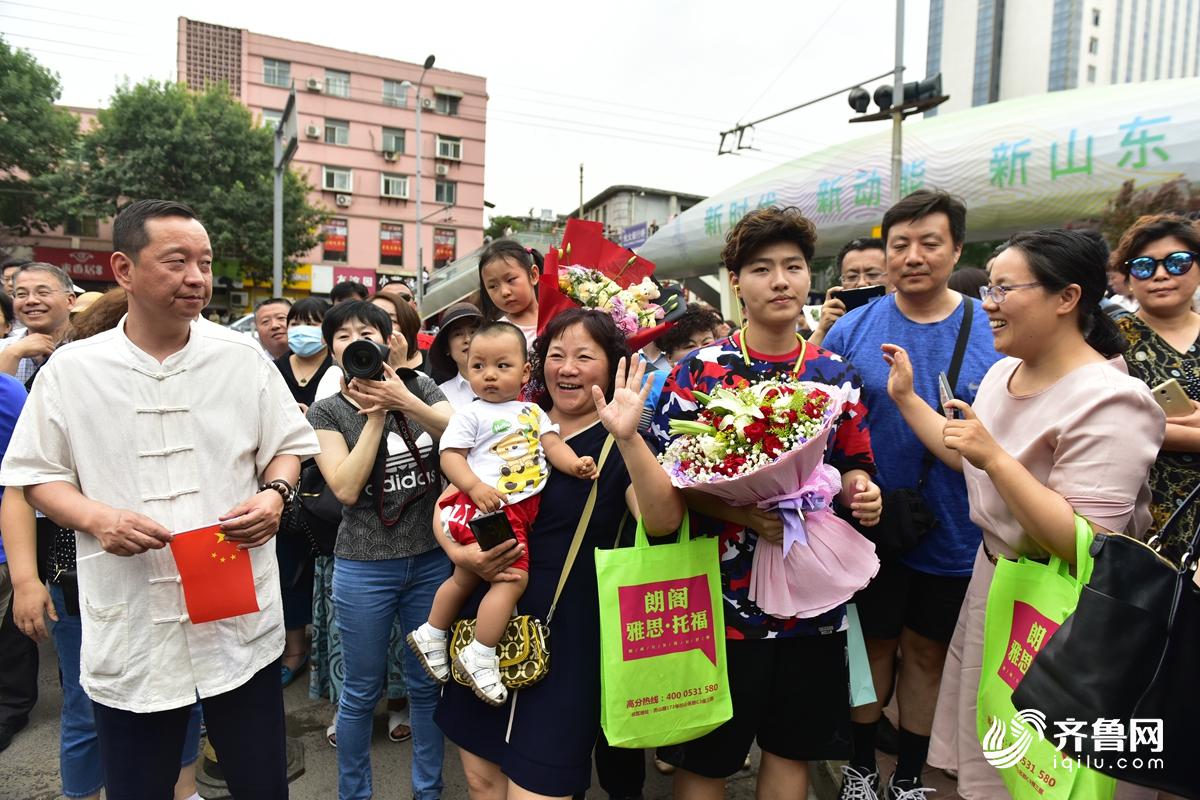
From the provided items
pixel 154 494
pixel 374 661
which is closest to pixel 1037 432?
pixel 374 661

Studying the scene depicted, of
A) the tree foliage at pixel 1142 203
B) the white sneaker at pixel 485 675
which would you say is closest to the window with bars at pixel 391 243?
the tree foliage at pixel 1142 203

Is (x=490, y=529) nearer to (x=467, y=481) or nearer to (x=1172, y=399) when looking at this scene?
(x=467, y=481)

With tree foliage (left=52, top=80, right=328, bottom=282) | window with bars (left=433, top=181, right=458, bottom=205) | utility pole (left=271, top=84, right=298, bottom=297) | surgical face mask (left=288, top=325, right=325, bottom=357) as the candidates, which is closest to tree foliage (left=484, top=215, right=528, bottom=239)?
window with bars (left=433, top=181, right=458, bottom=205)

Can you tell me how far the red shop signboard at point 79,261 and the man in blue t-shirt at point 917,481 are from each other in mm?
29416

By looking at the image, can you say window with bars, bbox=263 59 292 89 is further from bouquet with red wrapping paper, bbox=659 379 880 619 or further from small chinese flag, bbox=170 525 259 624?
bouquet with red wrapping paper, bbox=659 379 880 619

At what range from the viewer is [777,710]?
84.9 inches

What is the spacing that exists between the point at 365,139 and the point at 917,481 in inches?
1326

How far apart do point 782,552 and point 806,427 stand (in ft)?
1.45

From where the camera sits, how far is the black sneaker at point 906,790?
2.60 meters

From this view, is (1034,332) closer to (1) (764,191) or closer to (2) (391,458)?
(2) (391,458)

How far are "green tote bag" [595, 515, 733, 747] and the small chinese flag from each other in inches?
41.9

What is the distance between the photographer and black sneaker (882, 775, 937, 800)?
102 inches

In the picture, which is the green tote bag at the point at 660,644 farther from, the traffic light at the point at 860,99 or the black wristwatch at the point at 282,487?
the traffic light at the point at 860,99

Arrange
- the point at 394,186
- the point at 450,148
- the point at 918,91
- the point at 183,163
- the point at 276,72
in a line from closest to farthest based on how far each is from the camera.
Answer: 1. the point at 918,91
2. the point at 183,163
3. the point at 276,72
4. the point at 394,186
5. the point at 450,148
